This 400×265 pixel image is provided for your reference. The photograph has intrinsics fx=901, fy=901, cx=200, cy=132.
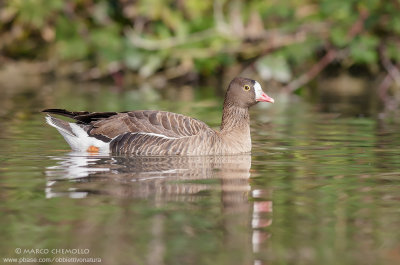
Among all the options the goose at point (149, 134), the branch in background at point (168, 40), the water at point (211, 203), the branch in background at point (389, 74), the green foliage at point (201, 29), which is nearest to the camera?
the water at point (211, 203)

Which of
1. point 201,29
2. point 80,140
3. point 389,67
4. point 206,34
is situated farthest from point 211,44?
point 80,140

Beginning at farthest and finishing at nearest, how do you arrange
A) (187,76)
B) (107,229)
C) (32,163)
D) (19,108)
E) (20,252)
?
(187,76) → (19,108) → (32,163) → (107,229) → (20,252)

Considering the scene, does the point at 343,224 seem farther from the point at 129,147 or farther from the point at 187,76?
the point at 187,76

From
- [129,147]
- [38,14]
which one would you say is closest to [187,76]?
[38,14]

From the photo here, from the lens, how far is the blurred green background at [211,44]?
2225 centimetres

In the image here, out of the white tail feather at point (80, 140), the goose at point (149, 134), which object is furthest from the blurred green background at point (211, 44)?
the white tail feather at point (80, 140)

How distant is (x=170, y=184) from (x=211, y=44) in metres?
14.8

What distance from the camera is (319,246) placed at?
662 centimetres

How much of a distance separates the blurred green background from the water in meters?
7.73

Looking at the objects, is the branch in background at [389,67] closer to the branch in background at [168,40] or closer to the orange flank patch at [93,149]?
the branch in background at [168,40]

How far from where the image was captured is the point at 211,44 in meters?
23.7

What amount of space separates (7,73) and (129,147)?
1936 cm

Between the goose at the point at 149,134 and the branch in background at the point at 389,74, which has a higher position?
the branch in background at the point at 389,74

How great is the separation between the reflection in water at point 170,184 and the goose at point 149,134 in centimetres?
24
